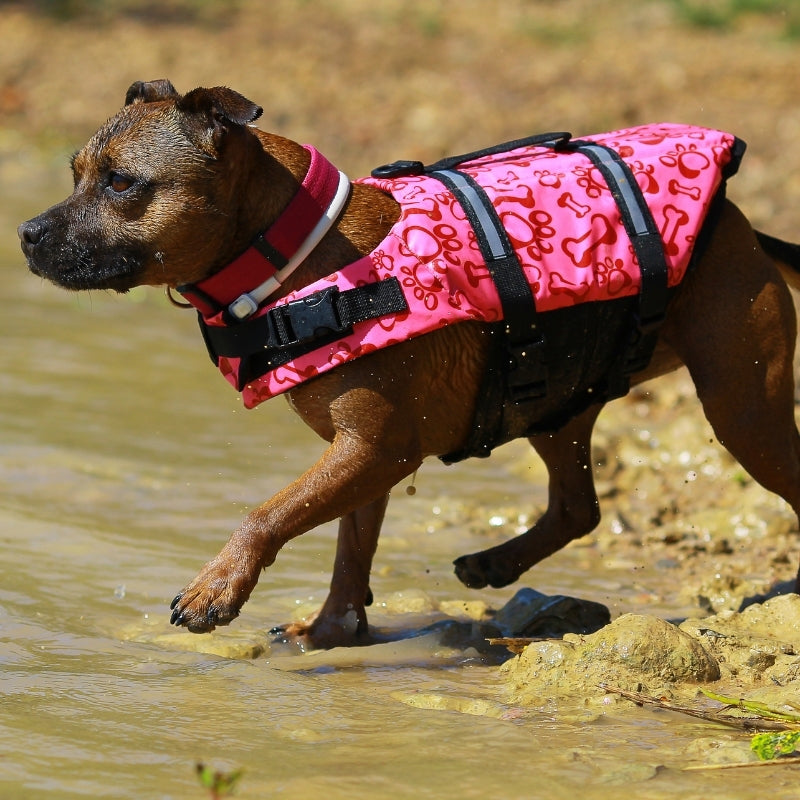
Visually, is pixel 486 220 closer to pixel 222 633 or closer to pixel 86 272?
pixel 86 272

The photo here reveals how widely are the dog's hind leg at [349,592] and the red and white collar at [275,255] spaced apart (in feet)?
3.43

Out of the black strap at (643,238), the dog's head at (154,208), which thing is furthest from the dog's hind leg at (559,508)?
the dog's head at (154,208)

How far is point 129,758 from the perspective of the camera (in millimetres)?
3627

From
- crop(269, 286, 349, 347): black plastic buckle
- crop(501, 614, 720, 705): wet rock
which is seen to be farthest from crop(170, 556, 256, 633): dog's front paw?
crop(501, 614, 720, 705): wet rock

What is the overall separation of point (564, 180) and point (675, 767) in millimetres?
2205

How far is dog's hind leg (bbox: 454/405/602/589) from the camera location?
568 cm

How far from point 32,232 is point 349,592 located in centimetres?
178

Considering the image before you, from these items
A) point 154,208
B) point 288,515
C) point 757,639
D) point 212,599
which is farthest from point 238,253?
point 757,639

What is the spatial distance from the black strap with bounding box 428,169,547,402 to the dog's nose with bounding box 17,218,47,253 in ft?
4.58

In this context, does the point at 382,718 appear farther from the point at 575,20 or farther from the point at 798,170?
the point at 575,20

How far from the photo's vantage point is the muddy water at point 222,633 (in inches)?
139

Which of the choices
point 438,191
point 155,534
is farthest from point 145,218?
point 155,534

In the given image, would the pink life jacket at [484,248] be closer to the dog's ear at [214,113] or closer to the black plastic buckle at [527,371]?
the black plastic buckle at [527,371]

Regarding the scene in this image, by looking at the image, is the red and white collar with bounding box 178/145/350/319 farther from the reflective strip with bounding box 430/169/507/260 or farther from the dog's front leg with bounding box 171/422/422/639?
the dog's front leg with bounding box 171/422/422/639
